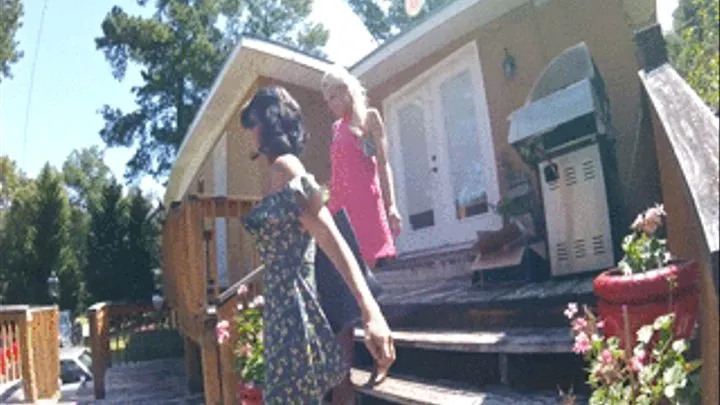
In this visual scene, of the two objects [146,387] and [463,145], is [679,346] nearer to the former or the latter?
[463,145]

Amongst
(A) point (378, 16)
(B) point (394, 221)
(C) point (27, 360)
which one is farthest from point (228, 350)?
(A) point (378, 16)

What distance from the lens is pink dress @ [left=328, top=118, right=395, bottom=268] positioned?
2.78m

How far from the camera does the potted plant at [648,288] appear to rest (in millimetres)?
2000

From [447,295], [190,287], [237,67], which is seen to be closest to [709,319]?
[447,295]

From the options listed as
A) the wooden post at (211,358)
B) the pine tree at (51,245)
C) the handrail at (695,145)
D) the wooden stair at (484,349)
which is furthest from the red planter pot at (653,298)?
the pine tree at (51,245)

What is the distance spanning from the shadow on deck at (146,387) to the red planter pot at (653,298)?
5144 mm

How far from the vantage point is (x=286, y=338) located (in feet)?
5.51

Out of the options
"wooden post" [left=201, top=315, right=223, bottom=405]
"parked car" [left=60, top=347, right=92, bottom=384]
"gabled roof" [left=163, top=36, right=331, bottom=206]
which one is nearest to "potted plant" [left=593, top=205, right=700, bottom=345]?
"wooden post" [left=201, top=315, right=223, bottom=405]

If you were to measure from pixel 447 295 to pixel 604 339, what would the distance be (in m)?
1.83

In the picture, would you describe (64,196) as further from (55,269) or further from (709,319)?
(709,319)

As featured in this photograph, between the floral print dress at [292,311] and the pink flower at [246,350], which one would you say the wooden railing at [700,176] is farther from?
the pink flower at [246,350]

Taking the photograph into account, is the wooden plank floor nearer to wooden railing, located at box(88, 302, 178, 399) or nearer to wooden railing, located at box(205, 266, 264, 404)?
wooden railing, located at box(205, 266, 264, 404)

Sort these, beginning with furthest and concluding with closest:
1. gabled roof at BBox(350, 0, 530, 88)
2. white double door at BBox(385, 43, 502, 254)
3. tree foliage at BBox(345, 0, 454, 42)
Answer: tree foliage at BBox(345, 0, 454, 42) → white double door at BBox(385, 43, 502, 254) → gabled roof at BBox(350, 0, 530, 88)

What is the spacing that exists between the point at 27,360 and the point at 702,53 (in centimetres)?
767
